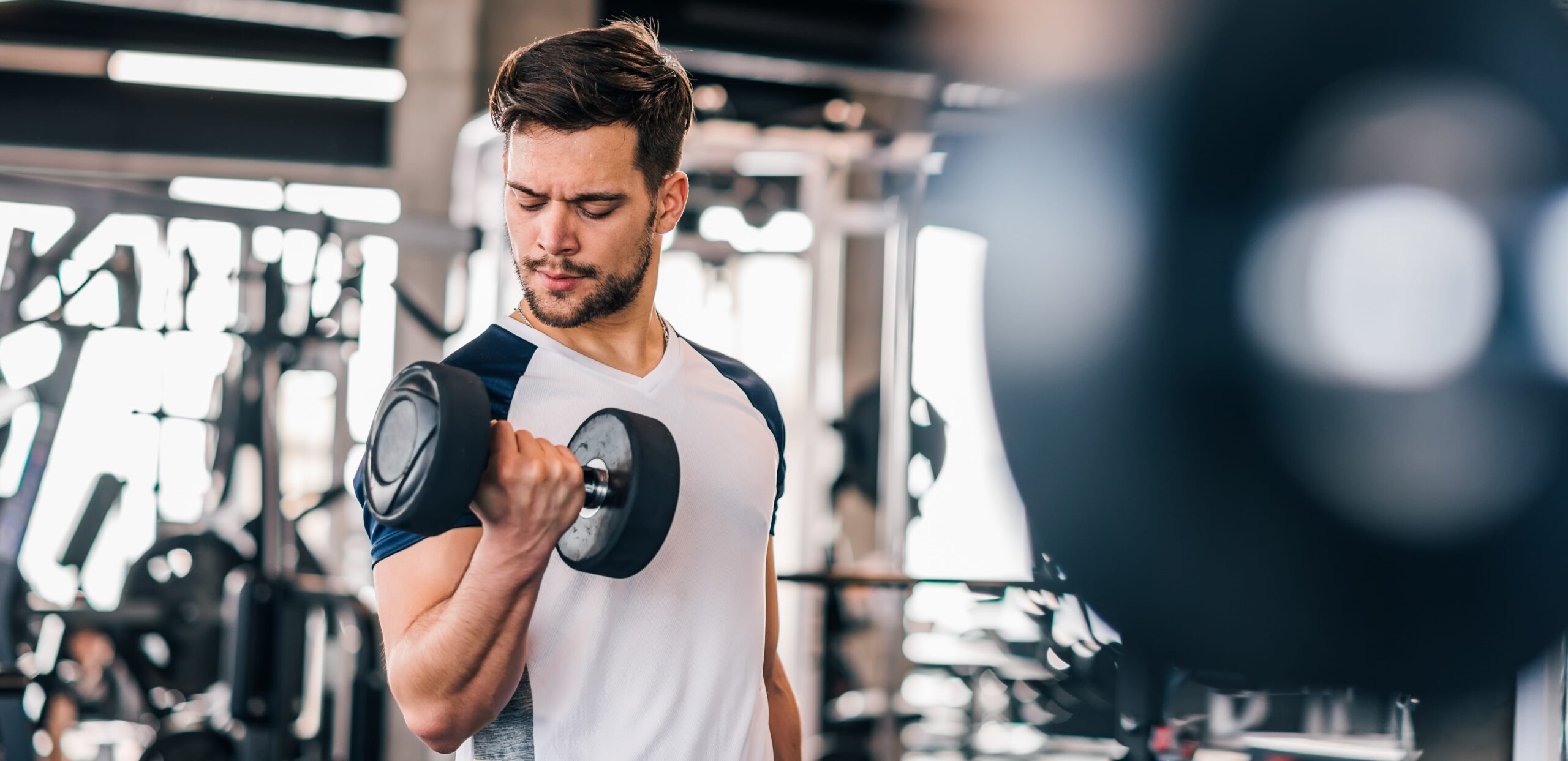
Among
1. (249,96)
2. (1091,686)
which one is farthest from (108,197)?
(249,96)

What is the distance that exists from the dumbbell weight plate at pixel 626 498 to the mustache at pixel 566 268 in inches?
6.0

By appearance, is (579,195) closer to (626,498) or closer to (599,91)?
(599,91)

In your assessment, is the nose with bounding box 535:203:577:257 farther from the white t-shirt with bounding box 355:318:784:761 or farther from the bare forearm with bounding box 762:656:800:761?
the bare forearm with bounding box 762:656:800:761

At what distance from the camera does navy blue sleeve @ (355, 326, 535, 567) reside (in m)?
0.99

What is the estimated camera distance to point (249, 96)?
709 cm

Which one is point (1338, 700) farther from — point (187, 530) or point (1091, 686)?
point (187, 530)

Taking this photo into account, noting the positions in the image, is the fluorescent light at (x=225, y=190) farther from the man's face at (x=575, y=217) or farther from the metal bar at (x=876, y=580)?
the man's face at (x=575, y=217)

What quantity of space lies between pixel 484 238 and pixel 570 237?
2.76m

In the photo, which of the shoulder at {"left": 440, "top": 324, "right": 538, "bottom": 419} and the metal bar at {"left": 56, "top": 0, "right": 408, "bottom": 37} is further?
the metal bar at {"left": 56, "top": 0, "right": 408, "bottom": 37}

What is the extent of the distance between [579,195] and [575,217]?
2 centimetres

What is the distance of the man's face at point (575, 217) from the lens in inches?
41.2

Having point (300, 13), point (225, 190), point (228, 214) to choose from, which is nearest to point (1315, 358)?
point (228, 214)

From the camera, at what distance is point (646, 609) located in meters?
1.06

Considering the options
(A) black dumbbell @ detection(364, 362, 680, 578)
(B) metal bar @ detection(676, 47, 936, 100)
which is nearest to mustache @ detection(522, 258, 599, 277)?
(A) black dumbbell @ detection(364, 362, 680, 578)
